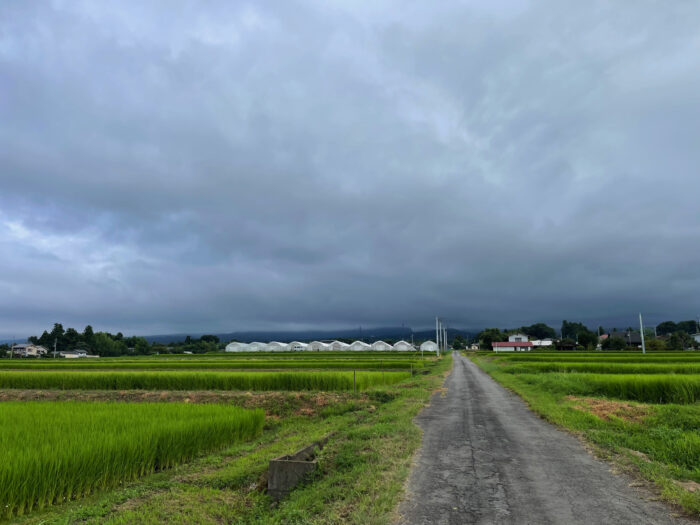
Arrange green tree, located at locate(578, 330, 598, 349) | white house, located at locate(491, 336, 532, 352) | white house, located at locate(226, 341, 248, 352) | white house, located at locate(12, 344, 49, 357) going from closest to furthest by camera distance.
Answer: green tree, located at locate(578, 330, 598, 349)
white house, located at locate(226, 341, 248, 352)
white house, located at locate(491, 336, 532, 352)
white house, located at locate(12, 344, 49, 357)

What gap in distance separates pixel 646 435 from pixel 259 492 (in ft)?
35.2

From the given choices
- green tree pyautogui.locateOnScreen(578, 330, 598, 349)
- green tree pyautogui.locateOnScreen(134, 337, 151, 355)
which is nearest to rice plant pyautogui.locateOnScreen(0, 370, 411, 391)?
green tree pyautogui.locateOnScreen(134, 337, 151, 355)


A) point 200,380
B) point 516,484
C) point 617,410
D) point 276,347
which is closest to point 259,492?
point 516,484

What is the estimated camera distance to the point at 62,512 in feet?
23.2

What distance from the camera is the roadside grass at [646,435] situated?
752 centimetres

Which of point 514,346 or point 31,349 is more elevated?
point 31,349

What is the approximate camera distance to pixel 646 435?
11.2 metres

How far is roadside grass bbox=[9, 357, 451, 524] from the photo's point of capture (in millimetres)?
6496

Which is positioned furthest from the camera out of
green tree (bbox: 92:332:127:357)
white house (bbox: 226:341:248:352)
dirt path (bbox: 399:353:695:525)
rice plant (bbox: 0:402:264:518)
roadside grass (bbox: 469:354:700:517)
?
green tree (bbox: 92:332:127:357)

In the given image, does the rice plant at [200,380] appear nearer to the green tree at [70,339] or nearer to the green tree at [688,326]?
the green tree at [70,339]

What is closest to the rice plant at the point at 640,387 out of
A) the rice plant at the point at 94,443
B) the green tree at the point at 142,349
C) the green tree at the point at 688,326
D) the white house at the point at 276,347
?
the rice plant at the point at 94,443

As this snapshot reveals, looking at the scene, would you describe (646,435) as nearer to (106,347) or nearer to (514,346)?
(514,346)

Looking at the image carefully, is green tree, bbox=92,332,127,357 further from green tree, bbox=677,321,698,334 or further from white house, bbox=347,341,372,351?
green tree, bbox=677,321,698,334

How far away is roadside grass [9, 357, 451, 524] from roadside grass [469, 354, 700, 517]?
15.3ft
